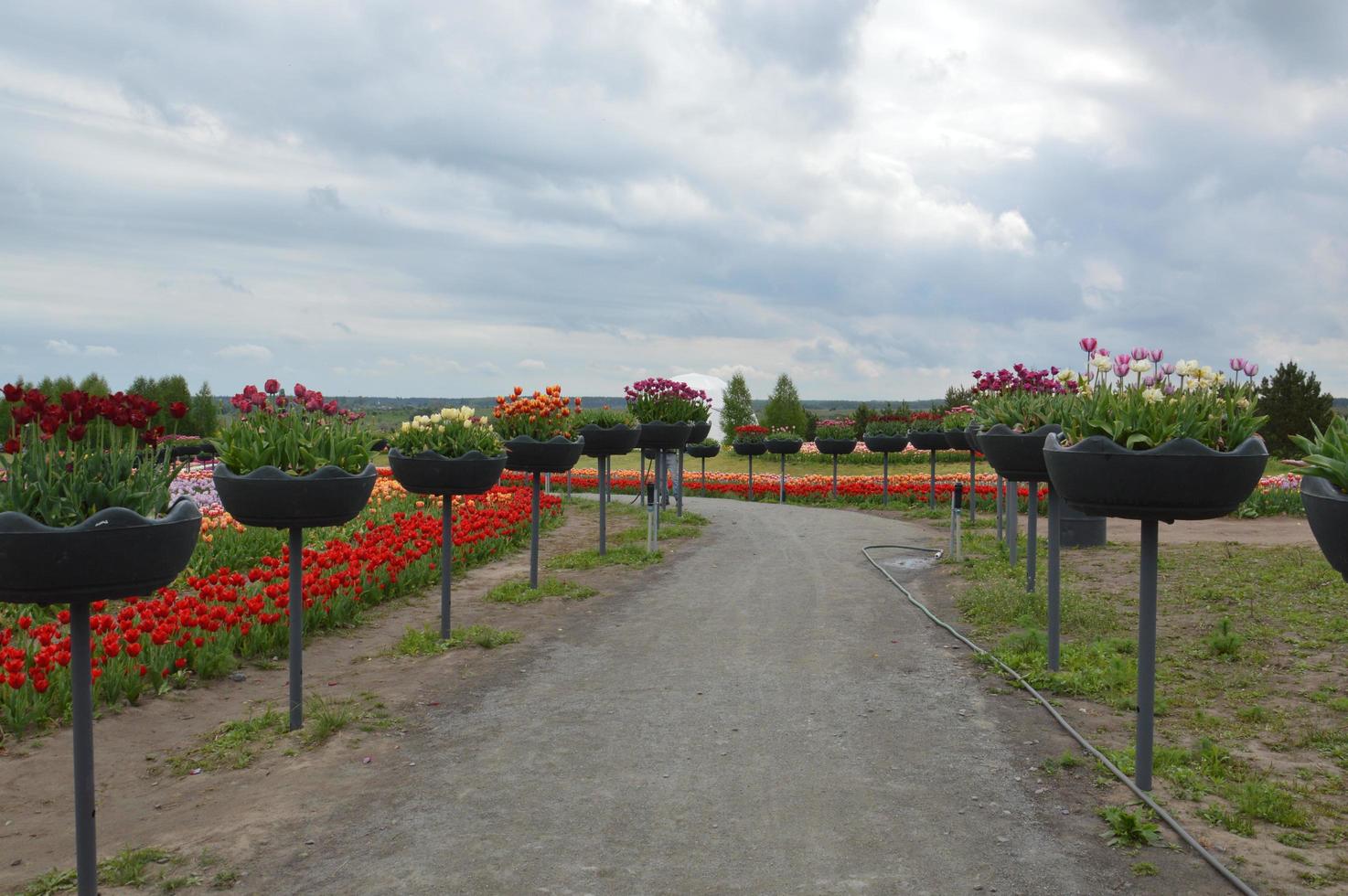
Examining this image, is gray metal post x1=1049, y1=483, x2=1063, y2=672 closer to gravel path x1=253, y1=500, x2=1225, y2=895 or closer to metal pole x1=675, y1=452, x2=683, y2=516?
gravel path x1=253, y1=500, x2=1225, y2=895

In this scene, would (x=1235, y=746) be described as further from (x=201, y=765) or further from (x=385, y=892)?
(x=201, y=765)

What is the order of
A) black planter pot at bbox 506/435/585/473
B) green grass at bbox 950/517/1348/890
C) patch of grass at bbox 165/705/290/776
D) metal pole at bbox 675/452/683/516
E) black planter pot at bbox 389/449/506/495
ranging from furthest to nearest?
1. metal pole at bbox 675/452/683/516
2. black planter pot at bbox 506/435/585/473
3. black planter pot at bbox 389/449/506/495
4. patch of grass at bbox 165/705/290/776
5. green grass at bbox 950/517/1348/890

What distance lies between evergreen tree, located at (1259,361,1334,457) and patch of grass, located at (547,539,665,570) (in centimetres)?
2939

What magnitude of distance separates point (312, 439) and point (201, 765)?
179cm

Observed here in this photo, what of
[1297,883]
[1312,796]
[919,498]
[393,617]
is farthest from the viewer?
[919,498]

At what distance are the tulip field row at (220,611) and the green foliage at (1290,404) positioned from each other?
31201 mm

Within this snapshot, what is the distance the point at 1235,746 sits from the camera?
4680 millimetres

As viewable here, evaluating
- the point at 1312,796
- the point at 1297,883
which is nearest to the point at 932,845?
the point at 1297,883

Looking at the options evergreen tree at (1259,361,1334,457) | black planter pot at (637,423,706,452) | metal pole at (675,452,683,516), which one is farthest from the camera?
evergreen tree at (1259,361,1334,457)

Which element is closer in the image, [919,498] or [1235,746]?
[1235,746]

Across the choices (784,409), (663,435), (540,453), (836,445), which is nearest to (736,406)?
(784,409)

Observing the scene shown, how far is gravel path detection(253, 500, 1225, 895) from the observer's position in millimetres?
3354

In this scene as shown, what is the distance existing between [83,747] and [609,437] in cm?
769

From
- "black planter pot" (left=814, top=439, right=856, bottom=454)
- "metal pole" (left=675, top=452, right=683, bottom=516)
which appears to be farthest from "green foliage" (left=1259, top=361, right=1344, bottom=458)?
"metal pole" (left=675, top=452, right=683, bottom=516)
